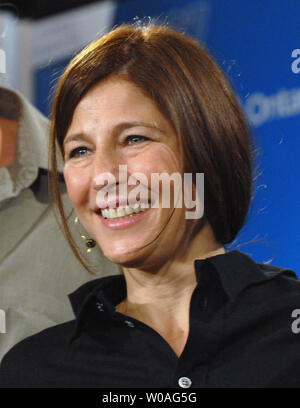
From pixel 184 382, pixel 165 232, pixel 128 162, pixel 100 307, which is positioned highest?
pixel 128 162

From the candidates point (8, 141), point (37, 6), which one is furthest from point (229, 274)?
point (37, 6)

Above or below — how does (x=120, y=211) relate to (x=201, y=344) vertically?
above

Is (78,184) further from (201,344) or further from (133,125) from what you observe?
(201,344)

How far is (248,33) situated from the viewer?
114cm

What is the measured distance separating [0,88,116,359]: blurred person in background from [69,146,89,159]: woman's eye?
28 centimetres

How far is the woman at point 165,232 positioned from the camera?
3.26 feet

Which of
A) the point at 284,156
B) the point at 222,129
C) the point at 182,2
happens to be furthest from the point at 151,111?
the point at 182,2

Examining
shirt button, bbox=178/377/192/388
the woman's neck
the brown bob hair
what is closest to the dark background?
the brown bob hair

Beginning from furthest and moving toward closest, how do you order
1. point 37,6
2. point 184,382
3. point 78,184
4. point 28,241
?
1. point 37,6
2. point 28,241
3. point 78,184
4. point 184,382

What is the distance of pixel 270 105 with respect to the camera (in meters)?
1.11

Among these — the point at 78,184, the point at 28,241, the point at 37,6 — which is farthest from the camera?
the point at 37,6

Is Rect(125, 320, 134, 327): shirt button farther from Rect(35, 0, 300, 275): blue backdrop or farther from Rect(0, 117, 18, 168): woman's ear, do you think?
Rect(0, 117, 18, 168): woman's ear

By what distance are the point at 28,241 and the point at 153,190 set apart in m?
0.42

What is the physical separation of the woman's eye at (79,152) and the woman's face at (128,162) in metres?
0.02
